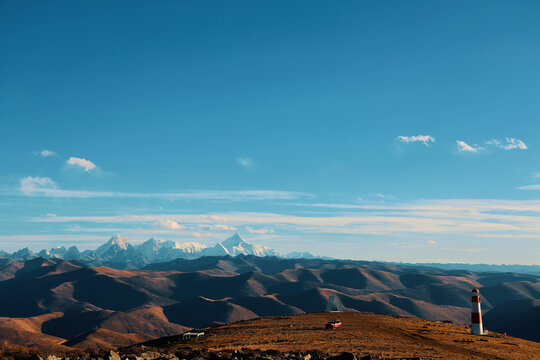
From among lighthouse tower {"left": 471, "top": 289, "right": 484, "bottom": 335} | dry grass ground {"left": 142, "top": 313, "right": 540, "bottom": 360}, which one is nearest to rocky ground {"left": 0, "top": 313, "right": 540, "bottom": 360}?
dry grass ground {"left": 142, "top": 313, "right": 540, "bottom": 360}

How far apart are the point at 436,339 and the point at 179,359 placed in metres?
32.9

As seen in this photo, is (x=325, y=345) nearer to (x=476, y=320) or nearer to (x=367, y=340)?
(x=367, y=340)

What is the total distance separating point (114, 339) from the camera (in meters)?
198

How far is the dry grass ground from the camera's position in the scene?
41875 mm

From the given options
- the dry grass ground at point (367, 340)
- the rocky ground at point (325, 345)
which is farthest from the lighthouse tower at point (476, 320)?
the dry grass ground at point (367, 340)

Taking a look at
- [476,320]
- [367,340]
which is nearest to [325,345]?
[367,340]

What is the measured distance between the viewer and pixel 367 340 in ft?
155

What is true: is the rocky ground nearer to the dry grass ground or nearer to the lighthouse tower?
the dry grass ground

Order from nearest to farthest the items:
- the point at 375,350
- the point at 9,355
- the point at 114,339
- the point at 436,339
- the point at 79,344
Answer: the point at 9,355 → the point at 375,350 → the point at 436,339 → the point at 79,344 → the point at 114,339

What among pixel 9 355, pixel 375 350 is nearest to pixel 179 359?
pixel 9 355

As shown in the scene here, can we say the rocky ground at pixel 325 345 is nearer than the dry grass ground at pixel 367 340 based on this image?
Yes

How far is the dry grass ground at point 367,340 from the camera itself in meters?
41.9

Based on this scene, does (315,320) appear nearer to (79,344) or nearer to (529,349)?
(529,349)

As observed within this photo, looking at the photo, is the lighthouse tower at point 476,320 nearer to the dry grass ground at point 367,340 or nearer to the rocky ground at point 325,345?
the rocky ground at point 325,345
